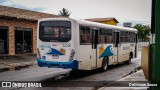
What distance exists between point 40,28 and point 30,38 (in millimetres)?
15692

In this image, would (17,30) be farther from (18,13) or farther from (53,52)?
(53,52)

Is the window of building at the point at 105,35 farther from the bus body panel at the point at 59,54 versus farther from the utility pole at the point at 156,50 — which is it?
the utility pole at the point at 156,50

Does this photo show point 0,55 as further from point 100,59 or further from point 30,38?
point 100,59

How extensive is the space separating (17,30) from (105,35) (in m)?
13.4

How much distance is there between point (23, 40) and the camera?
27797 millimetres

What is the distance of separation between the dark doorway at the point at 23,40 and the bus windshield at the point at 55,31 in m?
14.0

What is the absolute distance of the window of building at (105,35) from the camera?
51.7 ft

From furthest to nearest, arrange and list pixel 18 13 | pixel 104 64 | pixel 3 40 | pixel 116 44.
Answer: pixel 18 13
pixel 3 40
pixel 116 44
pixel 104 64

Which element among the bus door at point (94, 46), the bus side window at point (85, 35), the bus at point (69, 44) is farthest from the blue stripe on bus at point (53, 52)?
the bus door at point (94, 46)

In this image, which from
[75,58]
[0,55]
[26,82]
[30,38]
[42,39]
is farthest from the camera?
[30,38]

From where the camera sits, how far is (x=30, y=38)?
29125 mm

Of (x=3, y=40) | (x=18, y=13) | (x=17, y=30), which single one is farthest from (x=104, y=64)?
(x=18, y=13)

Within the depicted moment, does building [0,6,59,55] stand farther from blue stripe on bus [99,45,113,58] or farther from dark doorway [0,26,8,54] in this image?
blue stripe on bus [99,45,113,58]

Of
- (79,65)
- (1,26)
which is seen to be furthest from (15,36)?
(79,65)
